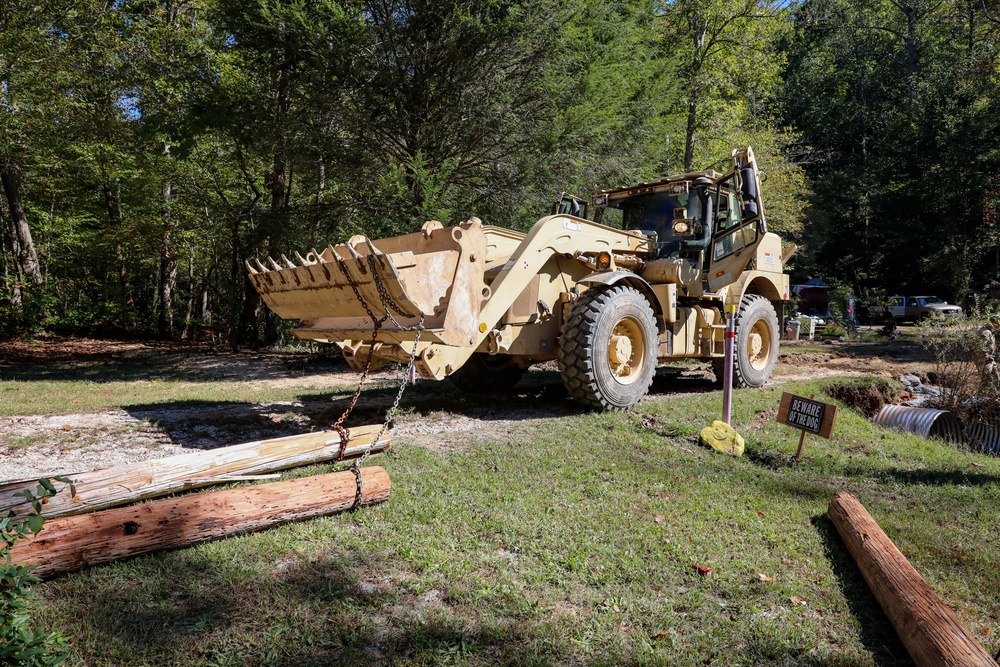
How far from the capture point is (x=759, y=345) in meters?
10.2

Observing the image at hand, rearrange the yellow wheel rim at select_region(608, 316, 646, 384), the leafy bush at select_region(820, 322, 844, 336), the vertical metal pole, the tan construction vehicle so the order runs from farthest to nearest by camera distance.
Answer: the leafy bush at select_region(820, 322, 844, 336) → the yellow wheel rim at select_region(608, 316, 646, 384) → the vertical metal pole → the tan construction vehicle

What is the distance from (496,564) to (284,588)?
1.12 metres

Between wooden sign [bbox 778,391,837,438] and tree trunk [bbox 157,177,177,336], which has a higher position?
tree trunk [bbox 157,177,177,336]

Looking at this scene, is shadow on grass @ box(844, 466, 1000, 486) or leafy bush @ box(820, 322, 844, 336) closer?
shadow on grass @ box(844, 466, 1000, 486)

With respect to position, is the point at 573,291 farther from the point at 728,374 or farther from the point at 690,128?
the point at 690,128

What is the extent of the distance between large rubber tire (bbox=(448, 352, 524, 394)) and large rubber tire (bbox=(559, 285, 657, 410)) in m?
1.81

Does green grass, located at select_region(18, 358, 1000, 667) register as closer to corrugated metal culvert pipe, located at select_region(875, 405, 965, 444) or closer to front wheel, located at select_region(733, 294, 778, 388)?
corrugated metal culvert pipe, located at select_region(875, 405, 965, 444)

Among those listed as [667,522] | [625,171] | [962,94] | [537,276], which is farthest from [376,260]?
[962,94]

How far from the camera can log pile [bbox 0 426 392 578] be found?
3230 millimetres

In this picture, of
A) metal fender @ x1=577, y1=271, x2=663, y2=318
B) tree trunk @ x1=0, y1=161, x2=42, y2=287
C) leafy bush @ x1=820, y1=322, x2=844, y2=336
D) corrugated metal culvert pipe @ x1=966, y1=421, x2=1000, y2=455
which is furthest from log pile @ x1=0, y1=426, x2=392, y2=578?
leafy bush @ x1=820, y1=322, x2=844, y2=336

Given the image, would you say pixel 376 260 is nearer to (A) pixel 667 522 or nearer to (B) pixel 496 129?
(A) pixel 667 522

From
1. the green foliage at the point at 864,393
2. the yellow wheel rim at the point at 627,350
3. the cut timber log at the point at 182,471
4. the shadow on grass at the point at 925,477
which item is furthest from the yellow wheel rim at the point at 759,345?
the cut timber log at the point at 182,471

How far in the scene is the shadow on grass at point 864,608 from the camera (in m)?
2.95

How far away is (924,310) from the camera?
29.3 metres
